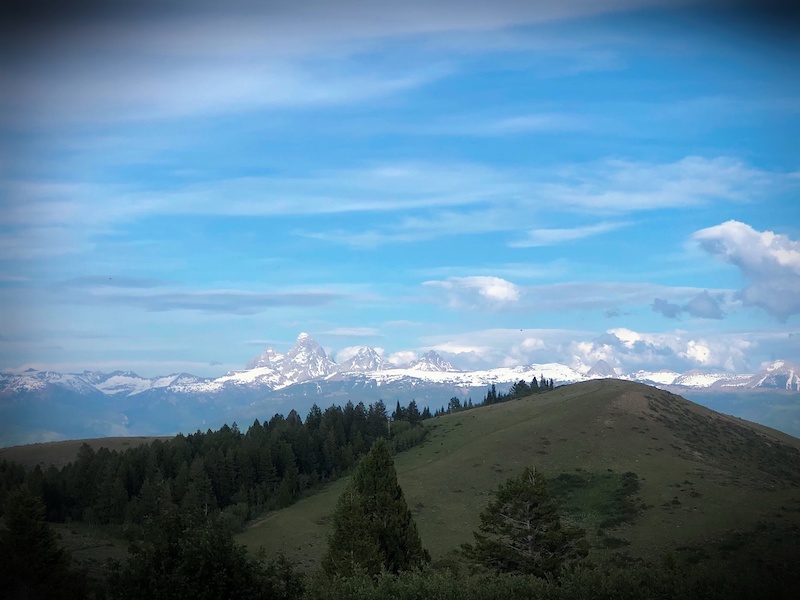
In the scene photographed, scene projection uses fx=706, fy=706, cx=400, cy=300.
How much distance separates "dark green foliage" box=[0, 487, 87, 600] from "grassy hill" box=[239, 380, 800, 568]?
34421 millimetres

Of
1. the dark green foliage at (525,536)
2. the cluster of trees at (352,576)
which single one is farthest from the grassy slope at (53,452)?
the cluster of trees at (352,576)

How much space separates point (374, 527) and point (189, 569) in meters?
12.0

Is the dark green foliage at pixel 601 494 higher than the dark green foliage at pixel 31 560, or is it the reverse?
the dark green foliage at pixel 31 560

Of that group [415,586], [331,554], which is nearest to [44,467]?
[331,554]

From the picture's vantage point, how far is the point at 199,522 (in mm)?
29297

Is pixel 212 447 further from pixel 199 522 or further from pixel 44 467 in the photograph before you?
pixel 199 522

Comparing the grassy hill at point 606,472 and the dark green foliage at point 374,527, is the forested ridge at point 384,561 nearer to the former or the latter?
the dark green foliage at point 374,527

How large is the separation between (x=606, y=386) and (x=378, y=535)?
143 metres

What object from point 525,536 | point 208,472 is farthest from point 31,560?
point 208,472

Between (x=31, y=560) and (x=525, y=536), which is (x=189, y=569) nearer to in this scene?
Result: (x=31, y=560)

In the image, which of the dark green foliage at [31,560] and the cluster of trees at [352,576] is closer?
the cluster of trees at [352,576]

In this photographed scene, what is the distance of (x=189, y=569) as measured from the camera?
1052 inches

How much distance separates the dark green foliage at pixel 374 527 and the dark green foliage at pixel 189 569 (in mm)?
6403

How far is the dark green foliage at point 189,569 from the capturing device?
86.2ft
